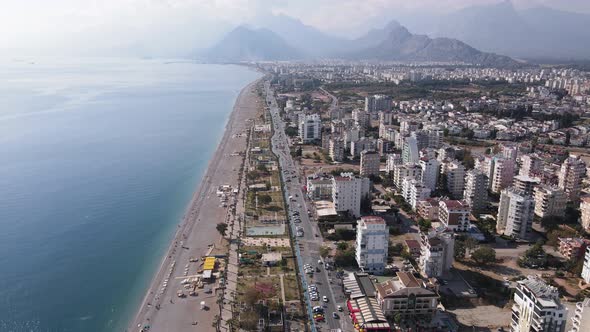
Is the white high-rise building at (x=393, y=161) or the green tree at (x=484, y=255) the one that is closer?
the green tree at (x=484, y=255)

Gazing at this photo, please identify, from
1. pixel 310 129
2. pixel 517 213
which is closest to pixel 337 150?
pixel 310 129

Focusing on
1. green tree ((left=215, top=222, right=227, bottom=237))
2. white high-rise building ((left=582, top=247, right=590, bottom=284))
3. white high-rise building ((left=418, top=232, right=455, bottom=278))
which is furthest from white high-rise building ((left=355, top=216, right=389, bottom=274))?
white high-rise building ((left=582, top=247, right=590, bottom=284))

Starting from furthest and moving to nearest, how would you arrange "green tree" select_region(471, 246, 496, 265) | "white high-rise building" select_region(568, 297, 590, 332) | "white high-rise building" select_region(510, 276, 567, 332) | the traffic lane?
1. "green tree" select_region(471, 246, 496, 265)
2. the traffic lane
3. "white high-rise building" select_region(510, 276, 567, 332)
4. "white high-rise building" select_region(568, 297, 590, 332)

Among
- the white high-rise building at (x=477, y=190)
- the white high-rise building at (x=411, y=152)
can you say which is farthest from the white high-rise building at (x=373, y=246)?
the white high-rise building at (x=411, y=152)

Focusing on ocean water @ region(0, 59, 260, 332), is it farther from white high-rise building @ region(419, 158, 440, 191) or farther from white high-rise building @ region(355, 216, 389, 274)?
white high-rise building @ region(419, 158, 440, 191)

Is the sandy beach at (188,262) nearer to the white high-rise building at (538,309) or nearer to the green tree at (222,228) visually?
the green tree at (222,228)

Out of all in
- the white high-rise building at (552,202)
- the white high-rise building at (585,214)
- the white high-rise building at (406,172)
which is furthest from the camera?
the white high-rise building at (406,172)

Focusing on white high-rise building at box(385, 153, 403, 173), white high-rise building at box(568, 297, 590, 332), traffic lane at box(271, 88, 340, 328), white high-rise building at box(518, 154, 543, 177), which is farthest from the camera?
white high-rise building at box(385, 153, 403, 173)
